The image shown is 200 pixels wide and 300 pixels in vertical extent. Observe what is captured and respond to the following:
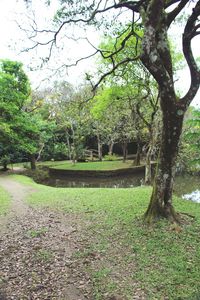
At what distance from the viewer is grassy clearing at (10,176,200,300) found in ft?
14.4

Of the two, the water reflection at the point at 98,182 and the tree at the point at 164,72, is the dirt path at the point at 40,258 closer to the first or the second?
the tree at the point at 164,72

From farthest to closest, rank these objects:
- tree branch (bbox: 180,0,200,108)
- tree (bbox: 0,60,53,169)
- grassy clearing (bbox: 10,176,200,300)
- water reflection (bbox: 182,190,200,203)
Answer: tree (bbox: 0,60,53,169) → water reflection (bbox: 182,190,200,203) → tree branch (bbox: 180,0,200,108) → grassy clearing (bbox: 10,176,200,300)

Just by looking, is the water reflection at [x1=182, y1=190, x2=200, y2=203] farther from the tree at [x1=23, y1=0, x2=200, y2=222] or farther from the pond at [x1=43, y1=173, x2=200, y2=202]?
the tree at [x1=23, y1=0, x2=200, y2=222]

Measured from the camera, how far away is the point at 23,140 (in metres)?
19.8

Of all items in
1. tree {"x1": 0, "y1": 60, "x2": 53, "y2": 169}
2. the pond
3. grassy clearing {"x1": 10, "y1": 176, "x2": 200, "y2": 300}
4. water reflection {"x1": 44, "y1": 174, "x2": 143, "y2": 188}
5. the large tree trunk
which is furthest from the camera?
water reflection {"x1": 44, "y1": 174, "x2": 143, "y2": 188}

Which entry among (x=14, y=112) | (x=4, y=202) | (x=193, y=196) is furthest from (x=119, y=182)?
(x=4, y=202)

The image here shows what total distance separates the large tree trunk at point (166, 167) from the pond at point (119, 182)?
30.0ft

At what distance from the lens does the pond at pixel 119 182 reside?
54.9 feet

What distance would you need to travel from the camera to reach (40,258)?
5422mm

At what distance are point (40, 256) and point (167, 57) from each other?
483cm

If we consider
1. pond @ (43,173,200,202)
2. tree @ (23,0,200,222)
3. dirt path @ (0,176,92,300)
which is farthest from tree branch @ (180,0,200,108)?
pond @ (43,173,200,202)

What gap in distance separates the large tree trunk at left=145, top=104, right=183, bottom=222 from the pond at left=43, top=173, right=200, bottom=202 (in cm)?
916

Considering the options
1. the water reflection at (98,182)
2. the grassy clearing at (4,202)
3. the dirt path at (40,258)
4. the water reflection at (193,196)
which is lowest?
the water reflection at (193,196)

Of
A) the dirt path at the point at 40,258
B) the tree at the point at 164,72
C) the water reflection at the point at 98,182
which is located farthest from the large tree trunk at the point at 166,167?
the water reflection at the point at 98,182
